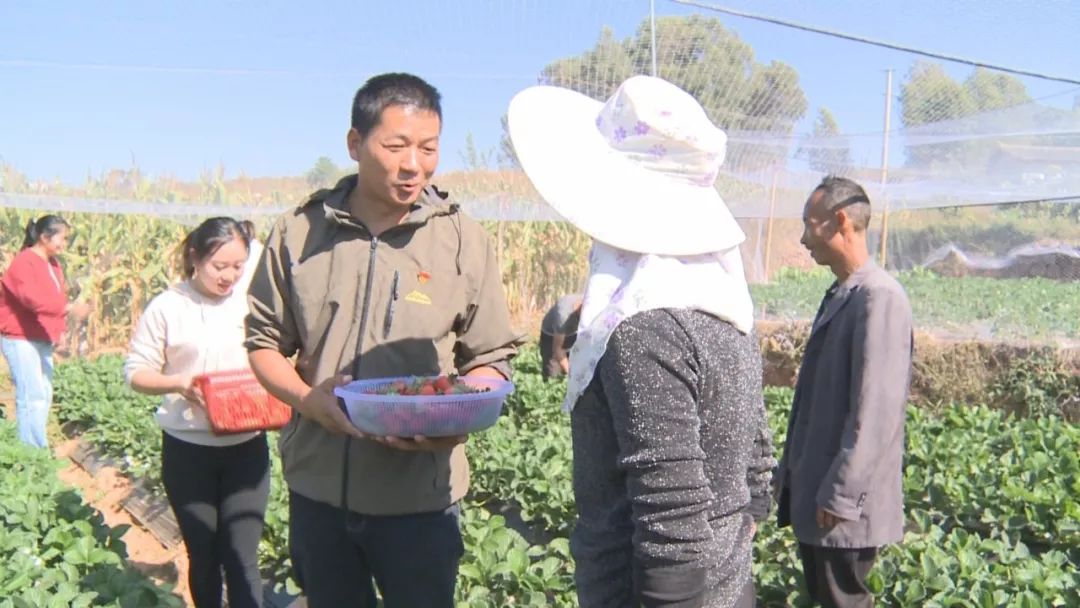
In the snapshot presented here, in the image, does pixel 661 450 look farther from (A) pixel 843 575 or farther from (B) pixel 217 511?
(B) pixel 217 511

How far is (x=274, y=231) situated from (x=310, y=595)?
94 cm

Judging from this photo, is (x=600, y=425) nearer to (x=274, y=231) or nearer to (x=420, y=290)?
(x=420, y=290)

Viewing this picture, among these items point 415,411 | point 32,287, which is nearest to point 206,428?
point 415,411

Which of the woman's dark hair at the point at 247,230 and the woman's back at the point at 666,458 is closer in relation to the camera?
the woman's back at the point at 666,458

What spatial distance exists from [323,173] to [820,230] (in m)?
14.0

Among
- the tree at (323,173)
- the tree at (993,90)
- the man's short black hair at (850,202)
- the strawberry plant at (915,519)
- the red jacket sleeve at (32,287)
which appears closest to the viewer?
the man's short black hair at (850,202)

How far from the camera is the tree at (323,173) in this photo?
13.7m

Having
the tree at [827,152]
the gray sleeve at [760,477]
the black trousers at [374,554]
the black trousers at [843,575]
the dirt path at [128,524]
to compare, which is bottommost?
the dirt path at [128,524]

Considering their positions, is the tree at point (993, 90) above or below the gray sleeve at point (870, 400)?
above

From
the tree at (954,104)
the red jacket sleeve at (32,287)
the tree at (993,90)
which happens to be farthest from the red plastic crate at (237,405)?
the tree at (993,90)

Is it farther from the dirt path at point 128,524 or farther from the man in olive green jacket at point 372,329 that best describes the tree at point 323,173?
the man in olive green jacket at point 372,329

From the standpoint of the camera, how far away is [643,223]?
1.72 metres

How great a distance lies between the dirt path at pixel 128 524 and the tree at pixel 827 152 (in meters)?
6.78

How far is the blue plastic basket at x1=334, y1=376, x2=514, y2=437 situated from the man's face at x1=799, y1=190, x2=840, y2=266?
1.51 m
